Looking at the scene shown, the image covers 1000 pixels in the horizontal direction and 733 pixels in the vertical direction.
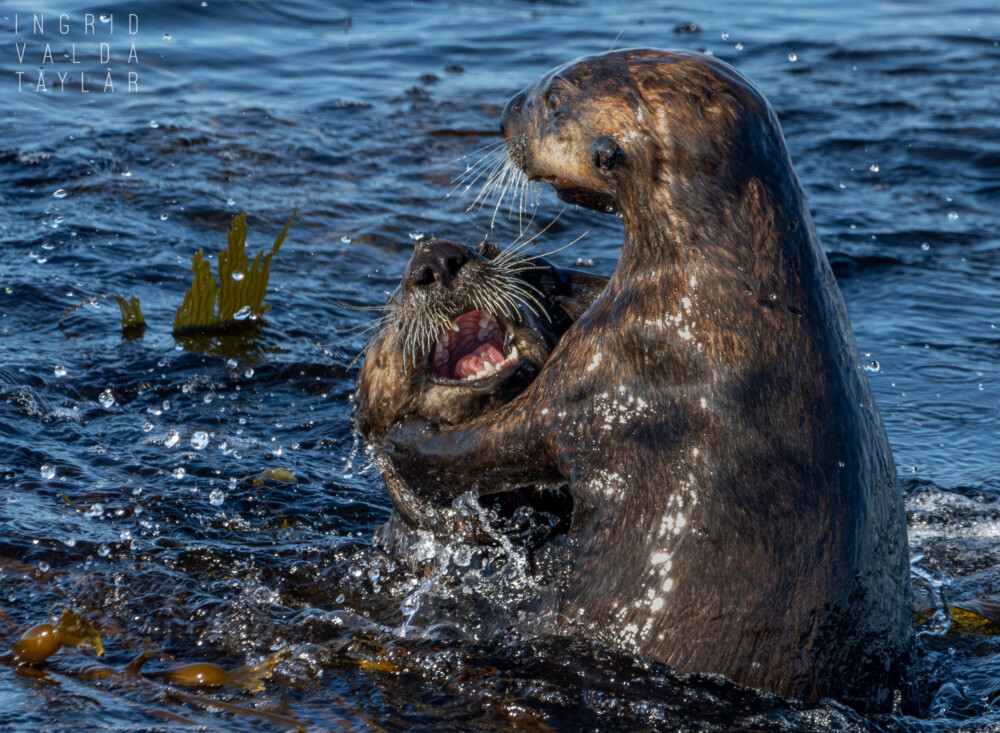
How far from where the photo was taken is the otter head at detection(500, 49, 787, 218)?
11.0 feet

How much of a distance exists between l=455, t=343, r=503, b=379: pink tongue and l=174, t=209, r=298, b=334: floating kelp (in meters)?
2.70

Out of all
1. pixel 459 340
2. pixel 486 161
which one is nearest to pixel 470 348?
pixel 459 340

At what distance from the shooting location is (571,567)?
11.7 feet

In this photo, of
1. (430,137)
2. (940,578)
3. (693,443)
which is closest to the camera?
(693,443)

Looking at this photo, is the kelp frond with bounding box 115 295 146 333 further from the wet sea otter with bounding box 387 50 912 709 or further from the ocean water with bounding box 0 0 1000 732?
the wet sea otter with bounding box 387 50 912 709

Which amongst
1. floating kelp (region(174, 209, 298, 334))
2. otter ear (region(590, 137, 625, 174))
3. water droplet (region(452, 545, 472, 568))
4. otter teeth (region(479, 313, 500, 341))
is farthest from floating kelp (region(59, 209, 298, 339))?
otter ear (region(590, 137, 625, 174))

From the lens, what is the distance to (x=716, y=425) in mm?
3260

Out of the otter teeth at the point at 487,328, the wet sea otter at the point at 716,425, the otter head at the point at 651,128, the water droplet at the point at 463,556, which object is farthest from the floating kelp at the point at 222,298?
the wet sea otter at the point at 716,425

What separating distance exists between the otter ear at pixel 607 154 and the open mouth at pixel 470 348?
0.75m

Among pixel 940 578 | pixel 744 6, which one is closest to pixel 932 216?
pixel 940 578

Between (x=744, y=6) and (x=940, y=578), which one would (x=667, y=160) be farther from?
(x=744, y=6)

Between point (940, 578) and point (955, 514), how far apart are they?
61cm

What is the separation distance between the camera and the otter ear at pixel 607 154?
11.3ft

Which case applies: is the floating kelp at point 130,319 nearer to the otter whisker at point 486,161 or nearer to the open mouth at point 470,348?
the otter whisker at point 486,161
